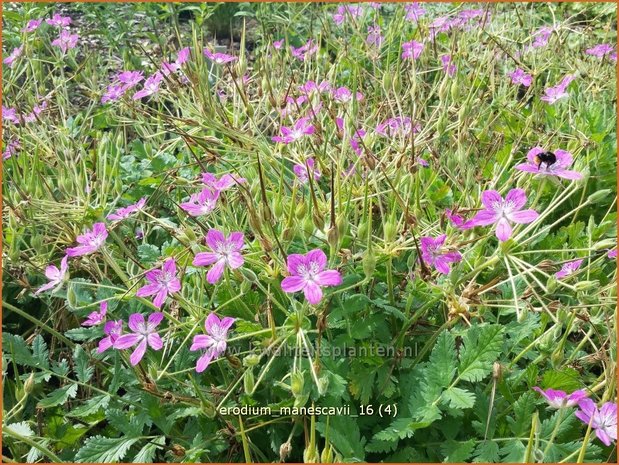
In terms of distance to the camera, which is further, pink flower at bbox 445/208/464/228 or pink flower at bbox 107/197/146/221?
pink flower at bbox 107/197/146/221

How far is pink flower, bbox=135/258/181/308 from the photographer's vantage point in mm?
1002

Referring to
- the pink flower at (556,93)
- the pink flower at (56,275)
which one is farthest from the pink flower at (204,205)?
the pink flower at (556,93)

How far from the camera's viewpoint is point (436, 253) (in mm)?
1025

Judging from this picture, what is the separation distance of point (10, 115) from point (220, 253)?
1098 mm

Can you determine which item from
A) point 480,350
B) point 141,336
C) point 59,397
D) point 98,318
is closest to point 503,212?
point 480,350

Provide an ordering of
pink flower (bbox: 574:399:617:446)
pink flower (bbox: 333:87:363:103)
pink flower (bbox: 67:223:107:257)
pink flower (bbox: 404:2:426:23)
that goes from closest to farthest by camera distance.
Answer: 1. pink flower (bbox: 574:399:617:446)
2. pink flower (bbox: 67:223:107:257)
3. pink flower (bbox: 333:87:363:103)
4. pink flower (bbox: 404:2:426:23)

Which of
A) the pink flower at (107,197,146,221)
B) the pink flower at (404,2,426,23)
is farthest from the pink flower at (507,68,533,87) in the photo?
the pink flower at (107,197,146,221)

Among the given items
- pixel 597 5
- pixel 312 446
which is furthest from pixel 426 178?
pixel 597 5

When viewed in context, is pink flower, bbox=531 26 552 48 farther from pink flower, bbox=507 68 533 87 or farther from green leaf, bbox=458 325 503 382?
green leaf, bbox=458 325 503 382

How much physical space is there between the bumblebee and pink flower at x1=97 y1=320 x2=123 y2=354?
781 mm

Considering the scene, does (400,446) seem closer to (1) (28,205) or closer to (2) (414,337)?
(2) (414,337)

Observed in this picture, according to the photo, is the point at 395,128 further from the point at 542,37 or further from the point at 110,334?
the point at 542,37

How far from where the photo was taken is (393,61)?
203 centimetres

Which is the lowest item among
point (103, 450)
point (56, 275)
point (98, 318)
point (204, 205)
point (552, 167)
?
point (103, 450)
